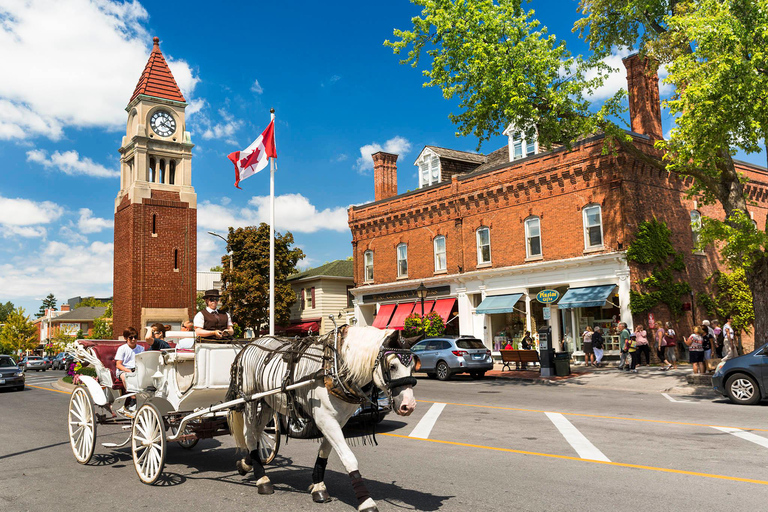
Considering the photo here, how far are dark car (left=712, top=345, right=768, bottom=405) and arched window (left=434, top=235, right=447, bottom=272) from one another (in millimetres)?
20159

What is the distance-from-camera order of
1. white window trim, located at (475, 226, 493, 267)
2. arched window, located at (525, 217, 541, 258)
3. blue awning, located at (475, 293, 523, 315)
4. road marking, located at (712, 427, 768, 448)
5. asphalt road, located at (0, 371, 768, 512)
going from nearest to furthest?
asphalt road, located at (0, 371, 768, 512) < road marking, located at (712, 427, 768, 448) < arched window, located at (525, 217, 541, 258) < blue awning, located at (475, 293, 523, 315) < white window trim, located at (475, 226, 493, 267)

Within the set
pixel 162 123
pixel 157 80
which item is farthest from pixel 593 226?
pixel 157 80

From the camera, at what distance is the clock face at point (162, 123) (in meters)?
47.0

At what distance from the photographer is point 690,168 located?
744 inches

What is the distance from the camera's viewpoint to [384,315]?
3766 cm

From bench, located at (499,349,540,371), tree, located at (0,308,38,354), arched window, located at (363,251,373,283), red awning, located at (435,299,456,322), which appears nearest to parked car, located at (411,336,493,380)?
bench, located at (499,349,540,371)

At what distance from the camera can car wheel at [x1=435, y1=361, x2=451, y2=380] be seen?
78.1 ft

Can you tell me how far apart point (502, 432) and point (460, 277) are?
73.5 ft

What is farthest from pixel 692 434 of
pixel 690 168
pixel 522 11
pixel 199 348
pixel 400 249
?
pixel 400 249

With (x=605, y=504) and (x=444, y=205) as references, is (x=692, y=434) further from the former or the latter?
(x=444, y=205)

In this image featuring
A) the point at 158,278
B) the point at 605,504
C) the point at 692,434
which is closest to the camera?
the point at 605,504

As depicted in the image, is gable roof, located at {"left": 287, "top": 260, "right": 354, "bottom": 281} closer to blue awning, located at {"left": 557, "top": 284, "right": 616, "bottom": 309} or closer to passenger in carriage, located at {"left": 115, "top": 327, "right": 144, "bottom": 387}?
blue awning, located at {"left": 557, "top": 284, "right": 616, "bottom": 309}

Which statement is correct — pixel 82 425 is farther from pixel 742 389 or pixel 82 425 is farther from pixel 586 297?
pixel 586 297

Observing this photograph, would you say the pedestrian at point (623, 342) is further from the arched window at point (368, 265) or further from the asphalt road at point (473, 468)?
Answer: the arched window at point (368, 265)
